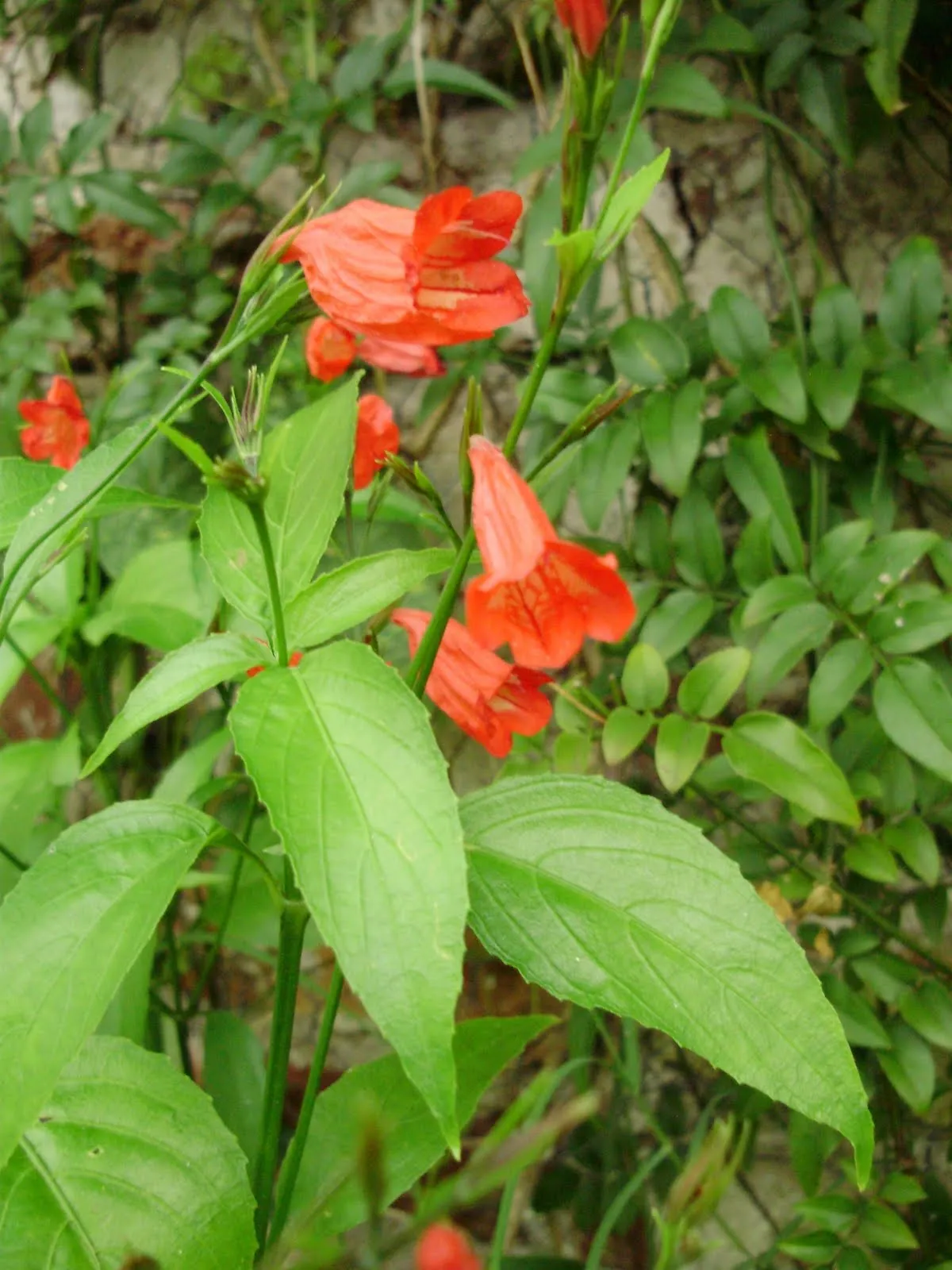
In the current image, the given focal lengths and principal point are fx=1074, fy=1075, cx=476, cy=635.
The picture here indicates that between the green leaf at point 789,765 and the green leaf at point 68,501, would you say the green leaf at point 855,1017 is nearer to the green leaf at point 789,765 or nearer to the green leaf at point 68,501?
the green leaf at point 789,765

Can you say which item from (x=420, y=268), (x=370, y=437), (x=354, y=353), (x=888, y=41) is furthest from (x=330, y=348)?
(x=888, y=41)

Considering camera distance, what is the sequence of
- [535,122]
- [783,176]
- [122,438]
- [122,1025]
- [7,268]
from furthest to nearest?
[7,268]
[535,122]
[783,176]
[122,1025]
[122,438]

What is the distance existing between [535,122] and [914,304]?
0.59 metres

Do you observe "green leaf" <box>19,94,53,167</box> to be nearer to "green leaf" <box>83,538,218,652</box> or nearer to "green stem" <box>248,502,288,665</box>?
"green leaf" <box>83,538,218,652</box>

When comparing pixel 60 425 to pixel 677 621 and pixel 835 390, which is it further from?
pixel 835 390

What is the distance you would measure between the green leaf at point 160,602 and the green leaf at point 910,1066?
63 cm

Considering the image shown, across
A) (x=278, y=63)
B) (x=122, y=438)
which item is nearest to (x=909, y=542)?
(x=122, y=438)

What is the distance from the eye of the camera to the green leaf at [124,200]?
1244 mm

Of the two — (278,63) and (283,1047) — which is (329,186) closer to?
(278,63)

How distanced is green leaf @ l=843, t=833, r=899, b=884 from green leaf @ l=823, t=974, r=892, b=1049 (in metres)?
0.09

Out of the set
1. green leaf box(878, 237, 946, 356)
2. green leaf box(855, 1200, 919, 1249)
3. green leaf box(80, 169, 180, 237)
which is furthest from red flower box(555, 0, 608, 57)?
green leaf box(80, 169, 180, 237)

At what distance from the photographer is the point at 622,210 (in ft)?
1.44

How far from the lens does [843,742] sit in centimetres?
89

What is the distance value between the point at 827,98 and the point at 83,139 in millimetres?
825
